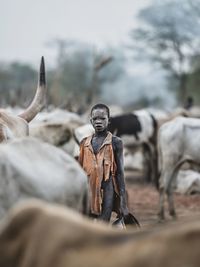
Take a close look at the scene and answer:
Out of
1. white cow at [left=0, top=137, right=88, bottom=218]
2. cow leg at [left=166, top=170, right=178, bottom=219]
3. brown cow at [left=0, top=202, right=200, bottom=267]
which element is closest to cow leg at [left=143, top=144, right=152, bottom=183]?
cow leg at [left=166, top=170, right=178, bottom=219]

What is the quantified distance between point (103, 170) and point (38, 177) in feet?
5.22

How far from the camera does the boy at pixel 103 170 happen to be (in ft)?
20.4

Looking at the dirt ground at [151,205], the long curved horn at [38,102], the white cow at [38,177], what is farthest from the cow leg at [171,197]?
the white cow at [38,177]

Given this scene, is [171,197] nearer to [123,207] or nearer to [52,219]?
[123,207]

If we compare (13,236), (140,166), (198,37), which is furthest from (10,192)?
(198,37)

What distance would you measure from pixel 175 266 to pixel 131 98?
204 feet

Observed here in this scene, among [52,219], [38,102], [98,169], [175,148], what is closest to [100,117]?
[98,169]

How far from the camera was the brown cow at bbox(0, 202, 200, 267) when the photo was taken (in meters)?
3.28

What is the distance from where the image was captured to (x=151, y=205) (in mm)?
13664

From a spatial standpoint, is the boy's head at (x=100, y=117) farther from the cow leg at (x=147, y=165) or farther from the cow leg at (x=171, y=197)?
the cow leg at (x=147, y=165)

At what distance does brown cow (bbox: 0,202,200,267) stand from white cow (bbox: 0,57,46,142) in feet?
7.54

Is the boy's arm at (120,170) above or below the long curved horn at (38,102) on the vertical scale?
below

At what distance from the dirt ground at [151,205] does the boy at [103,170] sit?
14.0 ft

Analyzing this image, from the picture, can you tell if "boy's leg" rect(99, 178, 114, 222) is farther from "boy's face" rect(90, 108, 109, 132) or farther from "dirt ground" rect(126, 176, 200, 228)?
"dirt ground" rect(126, 176, 200, 228)
